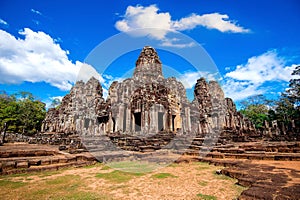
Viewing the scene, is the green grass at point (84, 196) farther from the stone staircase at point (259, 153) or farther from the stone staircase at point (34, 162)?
the stone staircase at point (259, 153)

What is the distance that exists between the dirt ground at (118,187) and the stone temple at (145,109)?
10.1m

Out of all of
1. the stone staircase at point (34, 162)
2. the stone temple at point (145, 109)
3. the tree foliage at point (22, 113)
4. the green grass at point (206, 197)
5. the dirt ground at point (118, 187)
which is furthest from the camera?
the tree foliage at point (22, 113)

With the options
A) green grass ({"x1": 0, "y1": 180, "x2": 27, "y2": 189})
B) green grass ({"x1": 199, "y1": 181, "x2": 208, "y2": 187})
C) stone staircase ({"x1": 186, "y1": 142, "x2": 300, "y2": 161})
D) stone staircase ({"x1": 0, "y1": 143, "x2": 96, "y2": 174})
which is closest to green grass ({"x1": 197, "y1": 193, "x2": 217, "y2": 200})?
green grass ({"x1": 199, "y1": 181, "x2": 208, "y2": 187})

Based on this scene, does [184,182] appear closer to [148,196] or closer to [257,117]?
[148,196]

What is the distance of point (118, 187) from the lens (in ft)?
12.7

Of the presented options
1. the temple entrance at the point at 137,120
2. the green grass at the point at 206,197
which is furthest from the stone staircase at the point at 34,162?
the temple entrance at the point at 137,120

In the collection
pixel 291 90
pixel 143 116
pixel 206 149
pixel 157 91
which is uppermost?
pixel 291 90

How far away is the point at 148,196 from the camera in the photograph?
330cm

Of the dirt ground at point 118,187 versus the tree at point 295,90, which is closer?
the dirt ground at point 118,187

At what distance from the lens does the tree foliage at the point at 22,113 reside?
32.6 metres

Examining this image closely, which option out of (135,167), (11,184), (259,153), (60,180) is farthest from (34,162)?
(259,153)

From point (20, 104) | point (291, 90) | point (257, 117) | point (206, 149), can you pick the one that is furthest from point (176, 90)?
point (20, 104)

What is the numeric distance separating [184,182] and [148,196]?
1295mm

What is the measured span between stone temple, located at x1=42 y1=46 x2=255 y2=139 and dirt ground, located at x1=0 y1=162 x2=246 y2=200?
10.1 m
